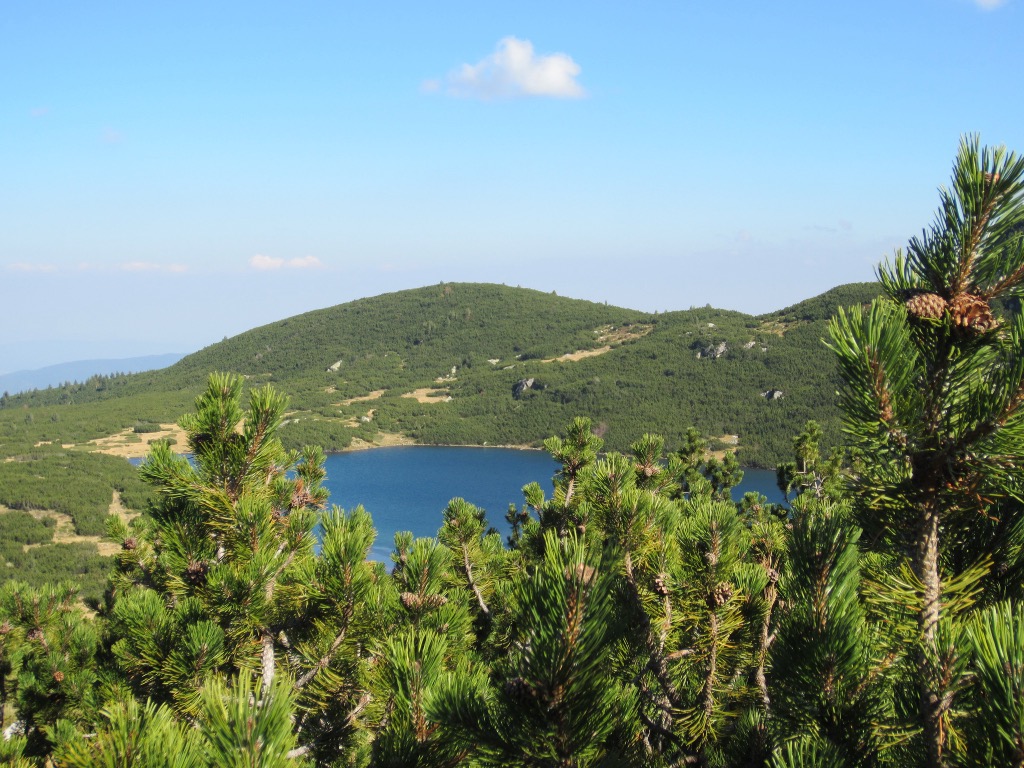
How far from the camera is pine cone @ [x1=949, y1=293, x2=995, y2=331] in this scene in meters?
1.38

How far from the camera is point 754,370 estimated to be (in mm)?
96562

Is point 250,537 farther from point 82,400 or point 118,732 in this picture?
point 82,400

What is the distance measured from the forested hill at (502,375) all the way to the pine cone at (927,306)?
5870 centimetres

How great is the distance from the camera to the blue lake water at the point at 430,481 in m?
55.4

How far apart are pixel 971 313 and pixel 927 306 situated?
0.10 metres

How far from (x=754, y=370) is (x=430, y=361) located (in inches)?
2933

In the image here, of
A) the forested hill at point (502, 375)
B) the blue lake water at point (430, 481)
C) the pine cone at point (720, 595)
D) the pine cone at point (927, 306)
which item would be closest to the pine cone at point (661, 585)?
the pine cone at point (720, 595)

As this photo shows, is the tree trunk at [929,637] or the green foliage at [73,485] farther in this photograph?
the green foliage at [73,485]

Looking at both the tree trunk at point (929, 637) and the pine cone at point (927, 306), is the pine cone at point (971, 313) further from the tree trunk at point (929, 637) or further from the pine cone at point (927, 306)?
the tree trunk at point (929, 637)

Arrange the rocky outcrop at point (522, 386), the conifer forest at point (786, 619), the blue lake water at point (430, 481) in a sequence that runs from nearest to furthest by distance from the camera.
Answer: the conifer forest at point (786, 619) → the blue lake water at point (430, 481) → the rocky outcrop at point (522, 386)

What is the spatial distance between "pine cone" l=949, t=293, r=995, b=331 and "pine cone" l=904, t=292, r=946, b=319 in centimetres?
3

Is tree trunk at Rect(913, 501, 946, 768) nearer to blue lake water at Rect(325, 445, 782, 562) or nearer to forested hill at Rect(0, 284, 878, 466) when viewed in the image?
blue lake water at Rect(325, 445, 782, 562)

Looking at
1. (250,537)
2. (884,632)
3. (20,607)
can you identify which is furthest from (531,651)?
(20,607)

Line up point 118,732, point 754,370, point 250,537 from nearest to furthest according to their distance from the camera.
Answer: point 118,732 → point 250,537 → point 754,370
